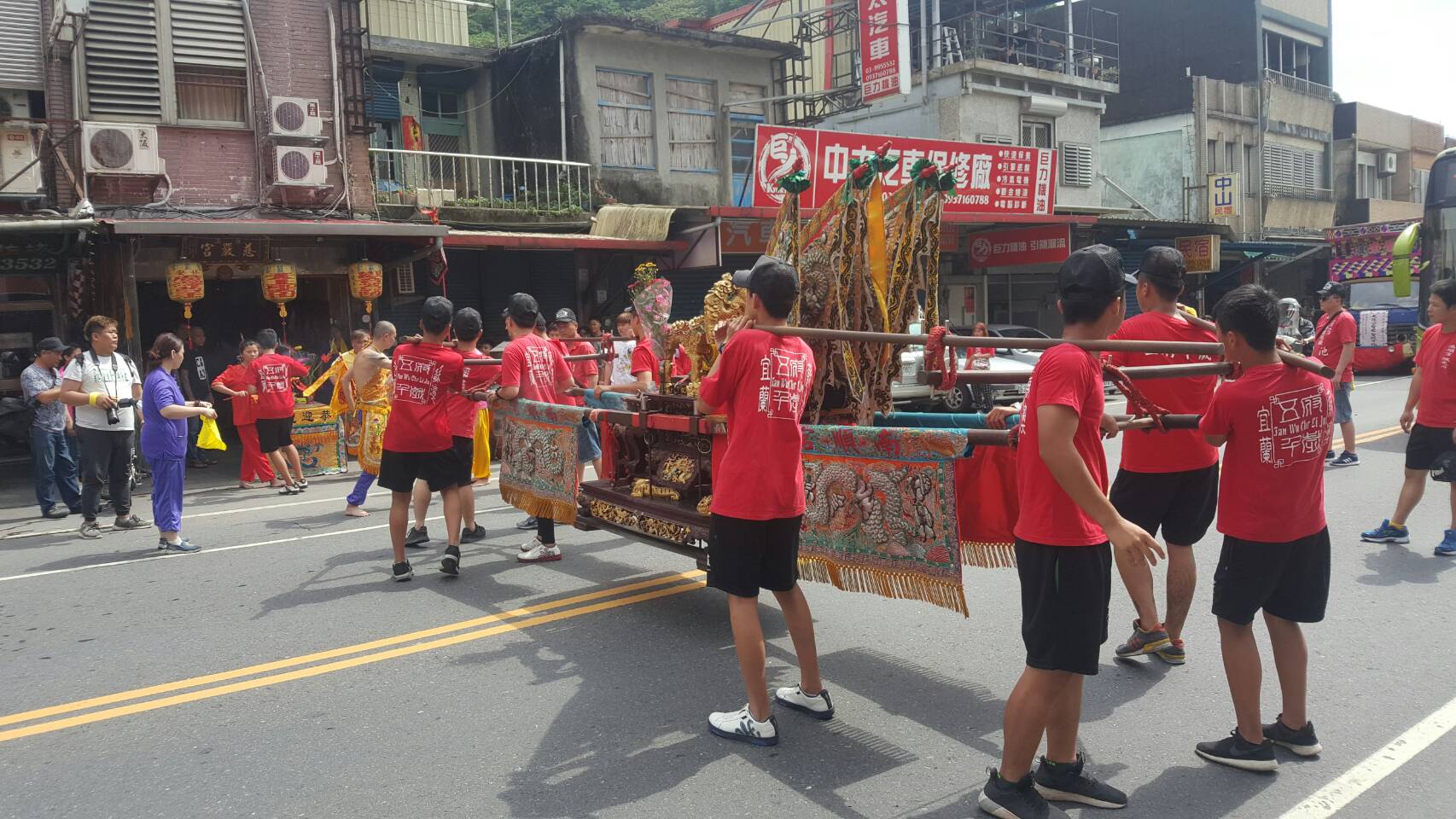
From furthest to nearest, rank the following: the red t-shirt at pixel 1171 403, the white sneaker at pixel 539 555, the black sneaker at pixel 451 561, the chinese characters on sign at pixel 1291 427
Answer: the white sneaker at pixel 539 555
the black sneaker at pixel 451 561
the red t-shirt at pixel 1171 403
the chinese characters on sign at pixel 1291 427

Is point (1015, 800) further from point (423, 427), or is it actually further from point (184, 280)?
point (184, 280)

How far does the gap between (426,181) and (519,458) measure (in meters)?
11.8

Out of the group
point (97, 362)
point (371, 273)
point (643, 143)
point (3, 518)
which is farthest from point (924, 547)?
point (643, 143)

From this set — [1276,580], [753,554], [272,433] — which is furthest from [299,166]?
[1276,580]

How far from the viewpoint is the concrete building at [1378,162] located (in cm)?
3531

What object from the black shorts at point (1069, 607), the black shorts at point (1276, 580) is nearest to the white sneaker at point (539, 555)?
the black shorts at point (1069, 607)

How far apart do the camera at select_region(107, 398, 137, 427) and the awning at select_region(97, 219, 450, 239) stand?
3.25 metres

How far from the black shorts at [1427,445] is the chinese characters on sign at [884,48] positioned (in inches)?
581

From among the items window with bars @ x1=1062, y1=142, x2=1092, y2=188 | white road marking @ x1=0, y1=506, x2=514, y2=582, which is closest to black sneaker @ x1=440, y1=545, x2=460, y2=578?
white road marking @ x1=0, y1=506, x2=514, y2=582

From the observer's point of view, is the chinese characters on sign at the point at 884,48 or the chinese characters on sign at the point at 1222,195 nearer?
the chinese characters on sign at the point at 884,48

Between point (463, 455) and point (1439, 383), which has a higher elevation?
point (1439, 383)

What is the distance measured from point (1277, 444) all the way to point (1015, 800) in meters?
1.60

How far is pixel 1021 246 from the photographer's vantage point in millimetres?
22203

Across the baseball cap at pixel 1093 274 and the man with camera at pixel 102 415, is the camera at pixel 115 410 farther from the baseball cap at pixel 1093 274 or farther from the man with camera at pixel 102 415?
the baseball cap at pixel 1093 274
